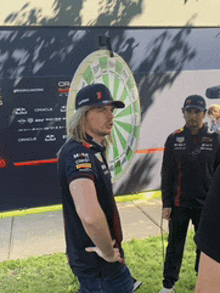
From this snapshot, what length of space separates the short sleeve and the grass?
96.1 inches

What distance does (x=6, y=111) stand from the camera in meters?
7.00

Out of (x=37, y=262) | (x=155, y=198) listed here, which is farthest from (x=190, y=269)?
(x=155, y=198)

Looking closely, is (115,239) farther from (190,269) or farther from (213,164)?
(190,269)

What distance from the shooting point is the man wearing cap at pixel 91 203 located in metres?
2.20

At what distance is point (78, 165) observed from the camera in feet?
7.36

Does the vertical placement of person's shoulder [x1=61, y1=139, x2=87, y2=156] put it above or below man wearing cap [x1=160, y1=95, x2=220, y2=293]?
above

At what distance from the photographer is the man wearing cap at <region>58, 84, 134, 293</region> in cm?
220

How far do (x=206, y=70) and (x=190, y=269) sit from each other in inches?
203

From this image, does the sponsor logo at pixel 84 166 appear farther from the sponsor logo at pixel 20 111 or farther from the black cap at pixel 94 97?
the sponsor logo at pixel 20 111

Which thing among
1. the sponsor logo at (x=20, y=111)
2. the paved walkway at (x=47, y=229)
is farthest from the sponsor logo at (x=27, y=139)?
the paved walkway at (x=47, y=229)

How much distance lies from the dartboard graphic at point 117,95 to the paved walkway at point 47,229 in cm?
105

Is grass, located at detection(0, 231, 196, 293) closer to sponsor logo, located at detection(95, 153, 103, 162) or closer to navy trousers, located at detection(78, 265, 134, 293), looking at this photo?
navy trousers, located at detection(78, 265, 134, 293)

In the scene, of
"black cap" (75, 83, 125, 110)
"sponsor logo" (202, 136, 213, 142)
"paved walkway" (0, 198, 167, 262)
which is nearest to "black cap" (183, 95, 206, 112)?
"sponsor logo" (202, 136, 213, 142)

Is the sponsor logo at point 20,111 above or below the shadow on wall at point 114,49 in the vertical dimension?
below
